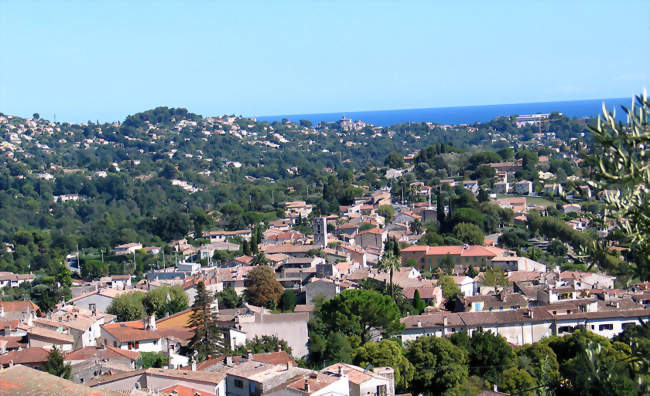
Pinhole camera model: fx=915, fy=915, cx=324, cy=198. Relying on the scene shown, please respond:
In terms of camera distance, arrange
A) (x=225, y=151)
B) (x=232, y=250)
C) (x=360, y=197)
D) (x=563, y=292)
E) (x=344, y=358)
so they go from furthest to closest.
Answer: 1. (x=225, y=151)
2. (x=360, y=197)
3. (x=232, y=250)
4. (x=563, y=292)
5. (x=344, y=358)

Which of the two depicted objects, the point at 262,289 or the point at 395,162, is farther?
the point at 395,162

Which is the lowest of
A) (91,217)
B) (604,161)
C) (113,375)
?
(91,217)

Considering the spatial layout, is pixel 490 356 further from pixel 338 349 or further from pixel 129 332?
pixel 129 332

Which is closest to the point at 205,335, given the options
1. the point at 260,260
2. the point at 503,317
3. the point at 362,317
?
the point at 362,317

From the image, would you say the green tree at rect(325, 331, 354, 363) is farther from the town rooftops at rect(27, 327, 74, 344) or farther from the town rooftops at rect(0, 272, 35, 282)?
the town rooftops at rect(0, 272, 35, 282)

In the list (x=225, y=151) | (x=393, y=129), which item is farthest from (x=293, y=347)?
(x=393, y=129)

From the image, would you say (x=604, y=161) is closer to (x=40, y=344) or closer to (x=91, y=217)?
(x=40, y=344)
